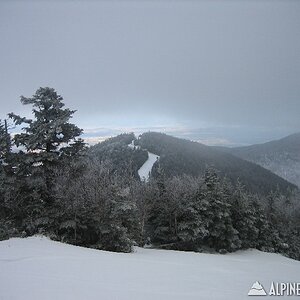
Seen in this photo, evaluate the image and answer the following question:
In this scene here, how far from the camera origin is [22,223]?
15414 mm

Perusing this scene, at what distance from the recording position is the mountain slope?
112000mm

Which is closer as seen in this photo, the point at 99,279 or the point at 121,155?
the point at 99,279

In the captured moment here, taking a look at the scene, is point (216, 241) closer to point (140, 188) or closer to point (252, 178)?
point (140, 188)

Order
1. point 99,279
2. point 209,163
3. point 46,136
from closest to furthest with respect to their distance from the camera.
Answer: point 99,279, point 46,136, point 209,163

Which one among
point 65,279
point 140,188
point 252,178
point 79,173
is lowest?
point 252,178

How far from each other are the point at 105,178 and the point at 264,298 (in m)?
13.3

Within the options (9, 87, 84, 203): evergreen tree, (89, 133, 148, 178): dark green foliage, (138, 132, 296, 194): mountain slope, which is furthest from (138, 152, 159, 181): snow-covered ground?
(9, 87, 84, 203): evergreen tree

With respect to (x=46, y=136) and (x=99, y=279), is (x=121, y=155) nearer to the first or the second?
(x=46, y=136)

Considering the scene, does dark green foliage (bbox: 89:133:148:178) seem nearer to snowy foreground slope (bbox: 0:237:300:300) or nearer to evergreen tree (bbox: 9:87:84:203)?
evergreen tree (bbox: 9:87:84:203)

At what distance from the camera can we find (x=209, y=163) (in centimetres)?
12244

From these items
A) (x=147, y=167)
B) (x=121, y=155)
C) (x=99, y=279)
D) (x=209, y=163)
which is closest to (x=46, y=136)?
(x=99, y=279)

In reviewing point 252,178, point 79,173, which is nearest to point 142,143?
point 252,178

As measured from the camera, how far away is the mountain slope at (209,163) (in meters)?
112

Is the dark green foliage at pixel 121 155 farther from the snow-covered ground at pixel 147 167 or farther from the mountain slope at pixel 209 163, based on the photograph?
the mountain slope at pixel 209 163
